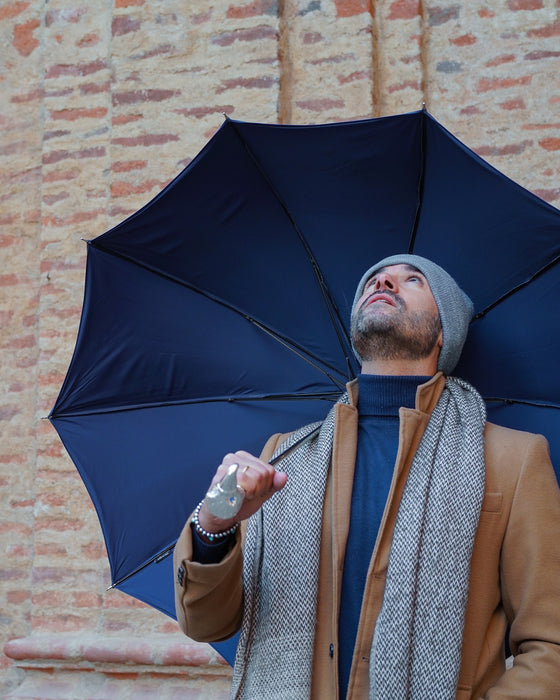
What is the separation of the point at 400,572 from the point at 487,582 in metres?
0.23

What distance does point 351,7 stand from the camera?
12.9ft

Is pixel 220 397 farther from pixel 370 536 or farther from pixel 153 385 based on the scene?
pixel 370 536

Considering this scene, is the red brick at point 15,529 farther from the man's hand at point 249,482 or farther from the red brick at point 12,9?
the red brick at point 12,9

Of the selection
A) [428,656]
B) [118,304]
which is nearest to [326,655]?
[428,656]

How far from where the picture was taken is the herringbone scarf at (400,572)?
5.86 ft

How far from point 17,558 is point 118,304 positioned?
78.0 inches

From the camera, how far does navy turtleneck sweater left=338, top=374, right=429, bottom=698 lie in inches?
75.9

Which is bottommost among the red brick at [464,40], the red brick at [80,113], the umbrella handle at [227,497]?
the umbrella handle at [227,497]

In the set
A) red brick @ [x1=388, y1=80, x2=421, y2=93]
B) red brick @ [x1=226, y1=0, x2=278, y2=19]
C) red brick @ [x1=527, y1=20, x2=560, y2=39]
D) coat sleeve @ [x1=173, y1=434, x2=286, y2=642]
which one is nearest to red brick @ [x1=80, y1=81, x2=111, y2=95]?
red brick @ [x1=226, y1=0, x2=278, y2=19]

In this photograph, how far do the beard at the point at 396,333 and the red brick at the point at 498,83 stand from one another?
2.00 metres

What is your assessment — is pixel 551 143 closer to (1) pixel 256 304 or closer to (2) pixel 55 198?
(1) pixel 256 304

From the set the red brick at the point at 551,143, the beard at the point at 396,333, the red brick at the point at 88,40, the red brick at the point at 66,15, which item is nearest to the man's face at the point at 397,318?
the beard at the point at 396,333

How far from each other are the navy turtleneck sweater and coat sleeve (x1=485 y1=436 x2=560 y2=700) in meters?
0.30

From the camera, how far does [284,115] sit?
3.88 m
